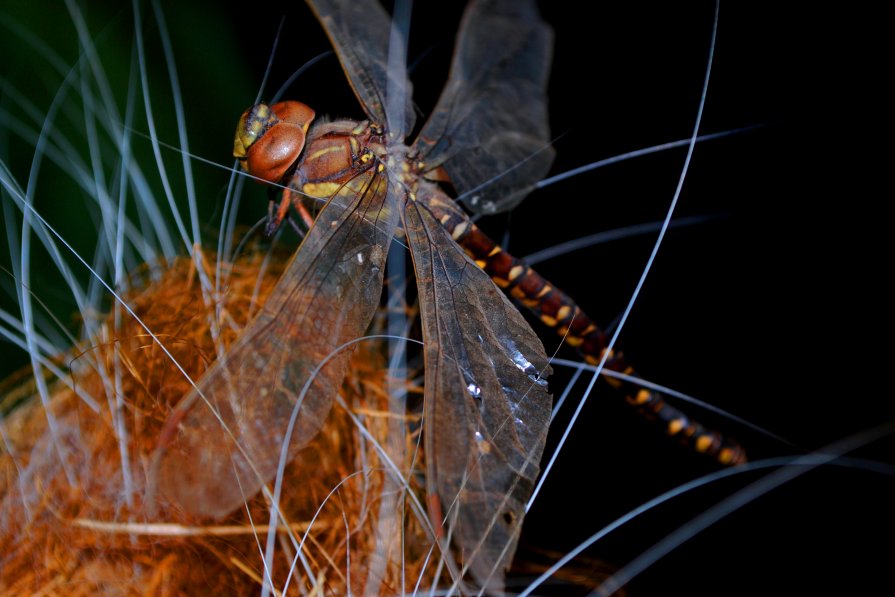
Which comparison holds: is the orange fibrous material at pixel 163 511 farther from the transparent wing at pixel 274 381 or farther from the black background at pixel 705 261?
the black background at pixel 705 261

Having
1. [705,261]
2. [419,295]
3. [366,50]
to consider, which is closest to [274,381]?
[419,295]

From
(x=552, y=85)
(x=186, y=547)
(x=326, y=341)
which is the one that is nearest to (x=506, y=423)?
(x=326, y=341)

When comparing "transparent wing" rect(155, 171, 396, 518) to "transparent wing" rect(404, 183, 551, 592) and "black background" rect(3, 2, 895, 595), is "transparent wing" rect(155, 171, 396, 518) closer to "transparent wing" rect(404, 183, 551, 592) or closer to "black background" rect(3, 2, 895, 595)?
"transparent wing" rect(404, 183, 551, 592)

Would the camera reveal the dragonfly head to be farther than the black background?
No

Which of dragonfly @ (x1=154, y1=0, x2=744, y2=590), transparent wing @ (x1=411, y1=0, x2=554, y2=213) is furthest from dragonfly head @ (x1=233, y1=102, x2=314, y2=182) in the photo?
transparent wing @ (x1=411, y1=0, x2=554, y2=213)

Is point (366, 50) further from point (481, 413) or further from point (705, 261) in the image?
point (705, 261)

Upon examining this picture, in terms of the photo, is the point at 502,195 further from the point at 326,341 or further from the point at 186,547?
the point at 186,547

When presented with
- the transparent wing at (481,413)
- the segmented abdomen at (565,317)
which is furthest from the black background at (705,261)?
the transparent wing at (481,413)
